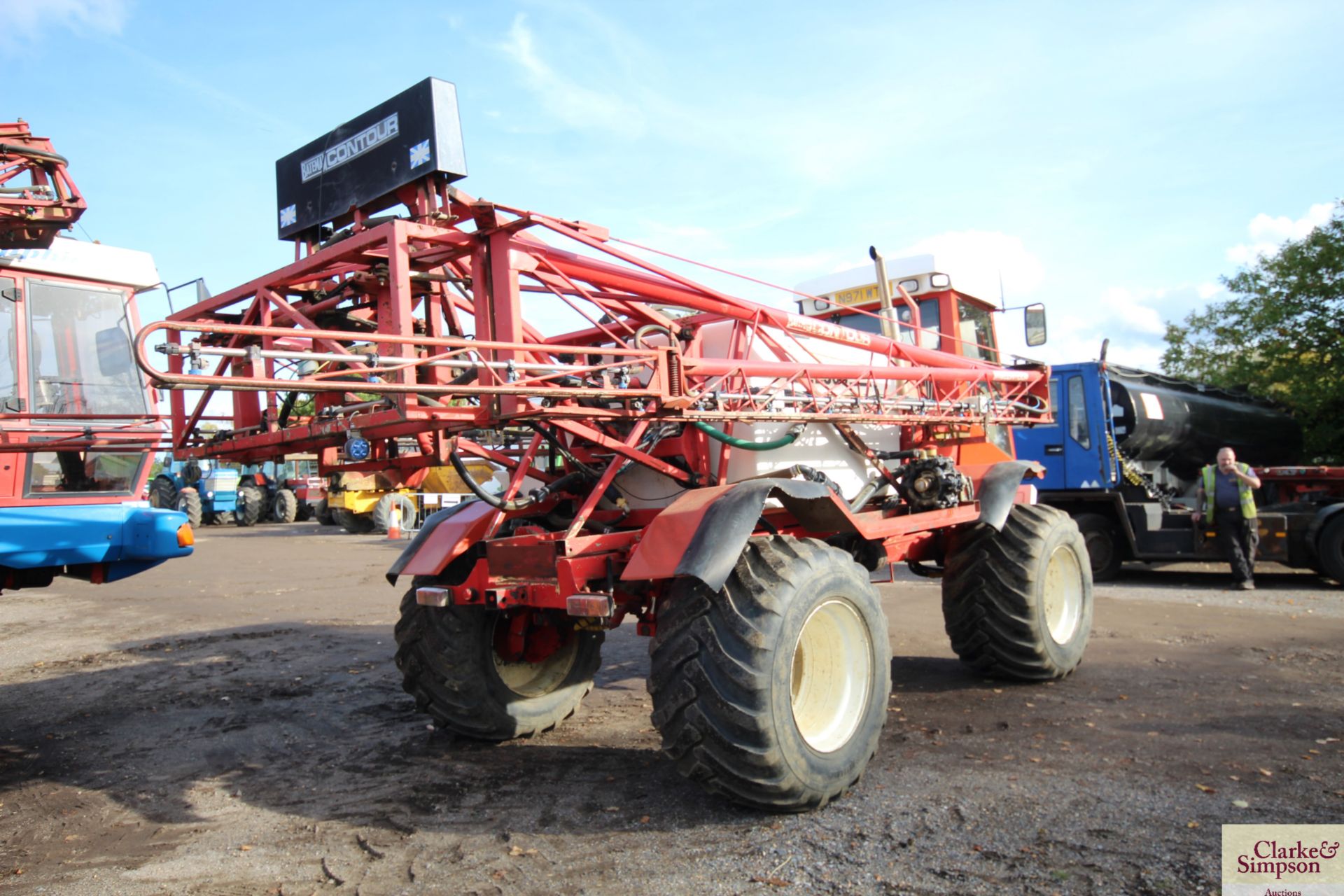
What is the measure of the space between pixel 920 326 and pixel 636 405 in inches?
145

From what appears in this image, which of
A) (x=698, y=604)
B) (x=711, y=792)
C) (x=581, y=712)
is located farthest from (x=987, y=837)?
(x=581, y=712)

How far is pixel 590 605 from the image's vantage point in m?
4.01

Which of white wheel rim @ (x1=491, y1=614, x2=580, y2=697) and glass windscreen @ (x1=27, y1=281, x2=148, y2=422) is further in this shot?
glass windscreen @ (x1=27, y1=281, x2=148, y2=422)

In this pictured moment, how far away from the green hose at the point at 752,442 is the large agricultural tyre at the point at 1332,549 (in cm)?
819

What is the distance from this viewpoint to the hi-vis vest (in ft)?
33.7

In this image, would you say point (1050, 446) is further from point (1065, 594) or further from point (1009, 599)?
point (1009, 599)

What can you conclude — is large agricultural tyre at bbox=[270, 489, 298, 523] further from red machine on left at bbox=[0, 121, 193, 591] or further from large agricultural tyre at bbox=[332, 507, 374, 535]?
red machine on left at bbox=[0, 121, 193, 591]

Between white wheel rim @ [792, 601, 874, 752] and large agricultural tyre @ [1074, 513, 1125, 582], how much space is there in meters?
8.05

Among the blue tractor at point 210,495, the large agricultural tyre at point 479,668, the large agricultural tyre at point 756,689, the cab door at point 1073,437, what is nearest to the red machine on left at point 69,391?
the large agricultural tyre at point 479,668

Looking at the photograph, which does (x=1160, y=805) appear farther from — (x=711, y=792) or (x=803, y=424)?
(x=803, y=424)

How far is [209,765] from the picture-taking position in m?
4.92

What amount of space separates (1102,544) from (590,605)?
9.39 m

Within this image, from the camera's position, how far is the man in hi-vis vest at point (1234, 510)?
10320mm

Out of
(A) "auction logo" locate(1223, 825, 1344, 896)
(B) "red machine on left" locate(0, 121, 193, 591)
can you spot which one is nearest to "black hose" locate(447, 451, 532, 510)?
(B) "red machine on left" locate(0, 121, 193, 591)
